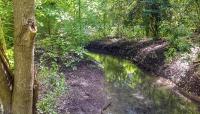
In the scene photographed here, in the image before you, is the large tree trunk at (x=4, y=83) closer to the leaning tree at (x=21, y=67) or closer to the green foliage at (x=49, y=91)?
the leaning tree at (x=21, y=67)

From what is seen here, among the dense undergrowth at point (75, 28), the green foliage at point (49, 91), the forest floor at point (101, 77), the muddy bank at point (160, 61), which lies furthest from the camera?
the muddy bank at point (160, 61)

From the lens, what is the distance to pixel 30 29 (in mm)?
4246

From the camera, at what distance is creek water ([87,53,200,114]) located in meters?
12.9

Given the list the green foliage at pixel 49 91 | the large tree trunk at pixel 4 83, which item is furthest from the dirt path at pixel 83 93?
the large tree trunk at pixel 4 83

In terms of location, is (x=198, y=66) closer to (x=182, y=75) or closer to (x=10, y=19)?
(x=182, y=75)

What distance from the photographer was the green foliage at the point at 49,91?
7453mm

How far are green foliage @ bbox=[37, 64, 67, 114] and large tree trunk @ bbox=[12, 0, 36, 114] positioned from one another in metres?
2.60

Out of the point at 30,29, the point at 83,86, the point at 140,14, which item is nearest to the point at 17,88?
the point at 30,29

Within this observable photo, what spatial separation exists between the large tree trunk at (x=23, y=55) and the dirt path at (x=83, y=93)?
5.25 metres

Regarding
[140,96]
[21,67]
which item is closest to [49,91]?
[21,67]

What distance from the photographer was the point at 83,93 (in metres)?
12.9

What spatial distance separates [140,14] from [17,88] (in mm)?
22360

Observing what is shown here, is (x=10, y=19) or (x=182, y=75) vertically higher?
(x=10, y=19)

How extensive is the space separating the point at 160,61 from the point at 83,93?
27.1 ft
